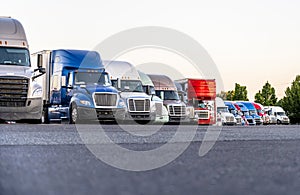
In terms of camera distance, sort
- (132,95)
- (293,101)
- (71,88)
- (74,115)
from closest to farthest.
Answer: (74,115)
(71,88)
(132,95)
(293,101)

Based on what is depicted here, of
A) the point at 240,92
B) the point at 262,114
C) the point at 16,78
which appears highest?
the point at 240,92

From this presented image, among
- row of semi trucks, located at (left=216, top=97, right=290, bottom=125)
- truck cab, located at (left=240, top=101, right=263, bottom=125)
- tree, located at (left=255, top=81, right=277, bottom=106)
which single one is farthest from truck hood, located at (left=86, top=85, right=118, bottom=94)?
tree, located at (left=255, top=81, right=277, bottom=106)

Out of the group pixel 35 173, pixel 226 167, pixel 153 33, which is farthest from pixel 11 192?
pixel 153 33

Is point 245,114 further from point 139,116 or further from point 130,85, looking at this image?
point 139,116

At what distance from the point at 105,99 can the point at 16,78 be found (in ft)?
12.7

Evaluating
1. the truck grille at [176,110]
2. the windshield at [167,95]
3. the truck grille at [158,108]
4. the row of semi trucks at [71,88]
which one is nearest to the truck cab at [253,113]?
the windshield at [167,95]

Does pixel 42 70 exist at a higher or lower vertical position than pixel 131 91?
higher

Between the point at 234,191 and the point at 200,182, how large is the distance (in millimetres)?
444

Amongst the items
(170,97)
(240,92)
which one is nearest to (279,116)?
(170,97)

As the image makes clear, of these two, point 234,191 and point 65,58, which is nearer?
point 234,191

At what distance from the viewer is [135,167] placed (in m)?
4.77

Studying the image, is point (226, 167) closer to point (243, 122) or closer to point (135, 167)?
point (135, 167)

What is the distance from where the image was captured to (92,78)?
22.6 m

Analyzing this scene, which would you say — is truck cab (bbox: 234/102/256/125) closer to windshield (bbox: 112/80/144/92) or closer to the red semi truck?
the red semi truck
